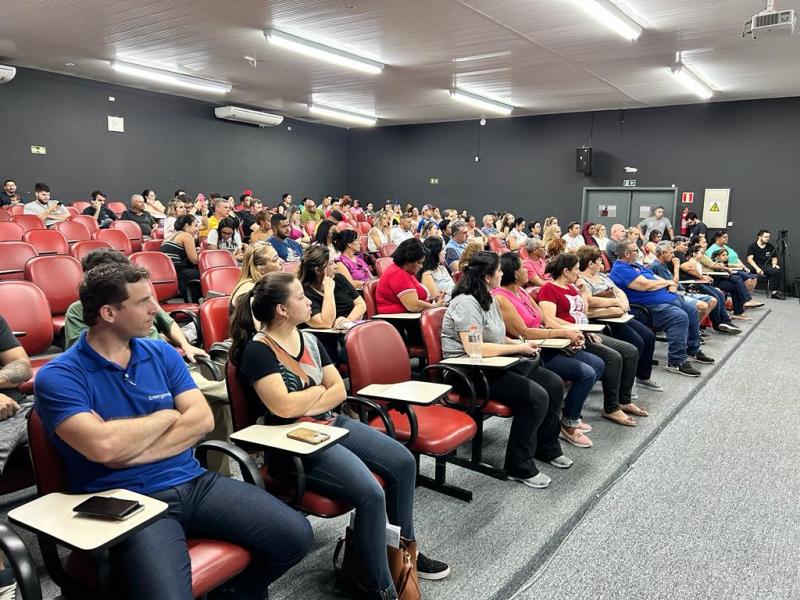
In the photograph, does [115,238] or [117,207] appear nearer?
[115,238]

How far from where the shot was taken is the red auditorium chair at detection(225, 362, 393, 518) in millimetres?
1939

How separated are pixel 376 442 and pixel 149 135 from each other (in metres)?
12.0

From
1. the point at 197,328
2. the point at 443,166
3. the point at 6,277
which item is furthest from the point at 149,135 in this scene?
the point at 197,328

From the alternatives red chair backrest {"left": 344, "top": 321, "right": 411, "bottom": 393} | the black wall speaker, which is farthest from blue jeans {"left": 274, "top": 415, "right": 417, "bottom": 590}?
the black wall speaker

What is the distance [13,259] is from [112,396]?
371 cm

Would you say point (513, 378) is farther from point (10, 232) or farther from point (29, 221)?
point (29, 221)

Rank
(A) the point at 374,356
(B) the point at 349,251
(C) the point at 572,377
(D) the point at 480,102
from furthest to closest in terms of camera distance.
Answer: (D) the point at 480,102 → (B) the point at 349,251 → (C) the point at 572,377 → (A) the point at 374,356

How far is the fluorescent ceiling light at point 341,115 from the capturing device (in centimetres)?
1331

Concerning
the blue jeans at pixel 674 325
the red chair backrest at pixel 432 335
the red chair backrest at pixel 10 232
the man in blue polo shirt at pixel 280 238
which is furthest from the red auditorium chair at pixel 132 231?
the blue jeans at pixel 674 325

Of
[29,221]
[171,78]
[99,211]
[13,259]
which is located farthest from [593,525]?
[171,78]

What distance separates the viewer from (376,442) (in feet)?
7.20

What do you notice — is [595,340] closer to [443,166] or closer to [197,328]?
[197,328]

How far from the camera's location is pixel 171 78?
10.0m

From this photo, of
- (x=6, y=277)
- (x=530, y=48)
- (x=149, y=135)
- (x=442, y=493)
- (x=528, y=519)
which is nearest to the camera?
(x=528, y=519)
